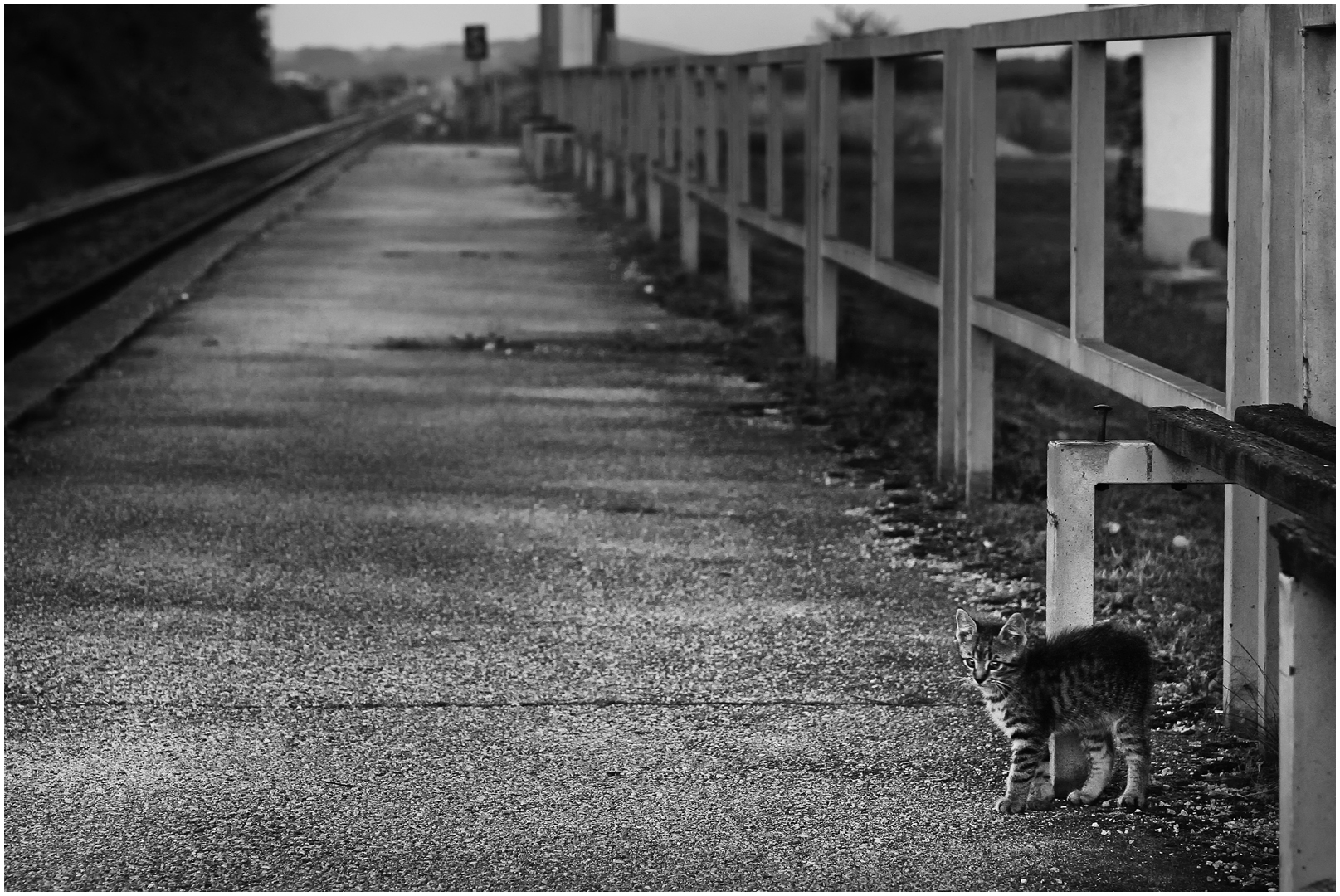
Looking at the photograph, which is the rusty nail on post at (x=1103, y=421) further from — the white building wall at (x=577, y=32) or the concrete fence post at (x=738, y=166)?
the white building wall at (x=577, y=32)

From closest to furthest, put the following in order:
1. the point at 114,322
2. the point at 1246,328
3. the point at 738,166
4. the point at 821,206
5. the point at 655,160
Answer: the point at 1246,328
the point at 821,206
the point at 114,322
the point at 738,166
the point at 655,160

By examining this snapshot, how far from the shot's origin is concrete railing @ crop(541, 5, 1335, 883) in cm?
366

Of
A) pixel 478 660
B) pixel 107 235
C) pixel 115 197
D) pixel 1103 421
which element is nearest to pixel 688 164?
pixel 107 235

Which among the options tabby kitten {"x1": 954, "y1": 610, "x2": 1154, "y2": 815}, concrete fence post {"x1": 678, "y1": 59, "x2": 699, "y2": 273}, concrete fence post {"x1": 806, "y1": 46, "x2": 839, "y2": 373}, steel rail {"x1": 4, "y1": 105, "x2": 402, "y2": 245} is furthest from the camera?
steel rail {"x1": 4, "y1": 105, "x2": 402, "y2": 245}

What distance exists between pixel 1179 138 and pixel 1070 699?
12645 millimetres

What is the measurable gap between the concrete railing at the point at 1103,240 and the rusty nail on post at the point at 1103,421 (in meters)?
0.22

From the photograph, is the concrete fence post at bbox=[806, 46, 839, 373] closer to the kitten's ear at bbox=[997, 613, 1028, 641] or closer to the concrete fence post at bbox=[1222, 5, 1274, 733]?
the concrete fence post at bbox=[1222, 5, 1274, 733]

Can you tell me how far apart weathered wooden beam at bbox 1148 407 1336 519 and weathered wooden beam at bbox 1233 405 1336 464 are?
0.02 m

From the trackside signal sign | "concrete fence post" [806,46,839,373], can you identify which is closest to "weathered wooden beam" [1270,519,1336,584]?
"concrete fence post" [806,46,839,373]

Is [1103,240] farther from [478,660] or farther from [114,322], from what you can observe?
[114,322]

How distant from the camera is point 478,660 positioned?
4.85m

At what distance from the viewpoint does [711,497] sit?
6.79m

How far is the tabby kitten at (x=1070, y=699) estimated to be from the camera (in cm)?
375

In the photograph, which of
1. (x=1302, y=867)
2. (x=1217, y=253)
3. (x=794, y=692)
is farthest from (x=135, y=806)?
(x=1217, y=253)
